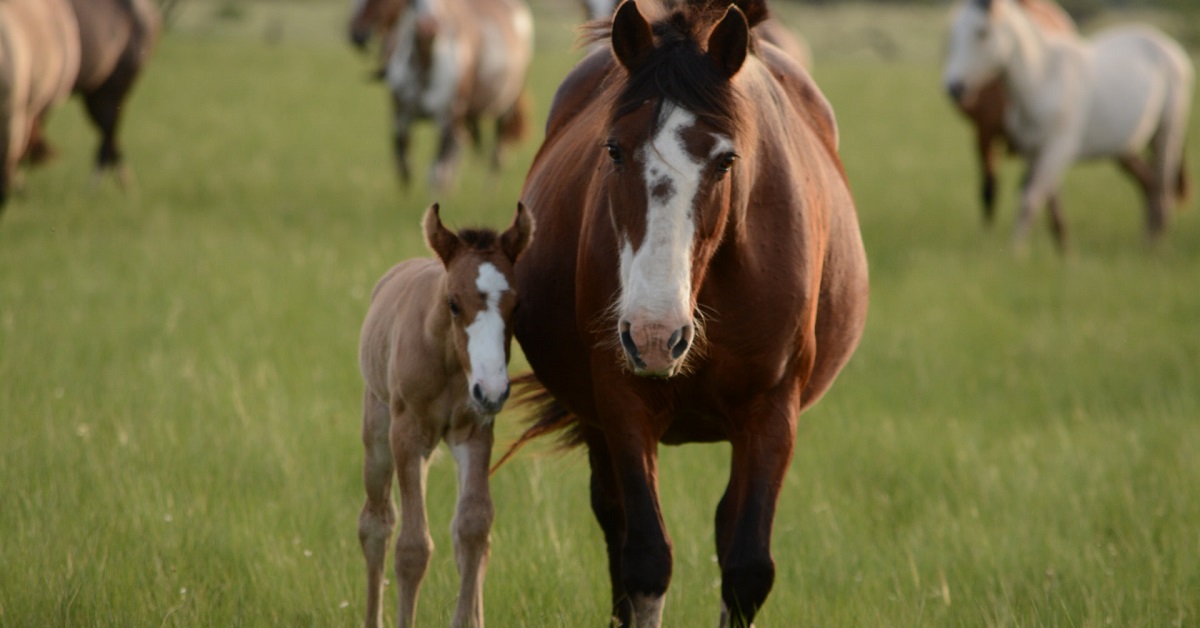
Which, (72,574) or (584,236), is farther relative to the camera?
(72,574)

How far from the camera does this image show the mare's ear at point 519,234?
3.61 meters

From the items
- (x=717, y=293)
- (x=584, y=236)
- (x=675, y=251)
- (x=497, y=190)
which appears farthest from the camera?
(x=497, y=190)

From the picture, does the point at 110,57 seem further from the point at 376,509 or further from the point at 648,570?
the point at 648,570

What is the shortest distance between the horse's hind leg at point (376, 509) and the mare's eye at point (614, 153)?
1.24 meters

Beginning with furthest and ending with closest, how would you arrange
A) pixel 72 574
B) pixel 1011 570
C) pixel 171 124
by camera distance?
pixel 171 124, pixel 1011 570, pixel 72 574

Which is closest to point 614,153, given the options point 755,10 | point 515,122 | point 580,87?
point 755,10

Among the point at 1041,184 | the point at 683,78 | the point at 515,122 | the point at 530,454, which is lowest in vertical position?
the point at 515,122

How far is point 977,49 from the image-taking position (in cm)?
1162

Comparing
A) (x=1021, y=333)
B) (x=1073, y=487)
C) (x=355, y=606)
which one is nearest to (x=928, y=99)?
(x=1021, y=333)

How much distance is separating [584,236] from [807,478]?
2243 millimetres

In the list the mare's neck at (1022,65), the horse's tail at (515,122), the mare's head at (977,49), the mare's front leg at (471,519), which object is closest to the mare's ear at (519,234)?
the mare's front leg at (471,519)

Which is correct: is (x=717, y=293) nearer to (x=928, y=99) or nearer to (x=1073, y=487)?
(x=1073, y=487)

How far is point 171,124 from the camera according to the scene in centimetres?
1817

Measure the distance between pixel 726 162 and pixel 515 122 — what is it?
42.0 ft
